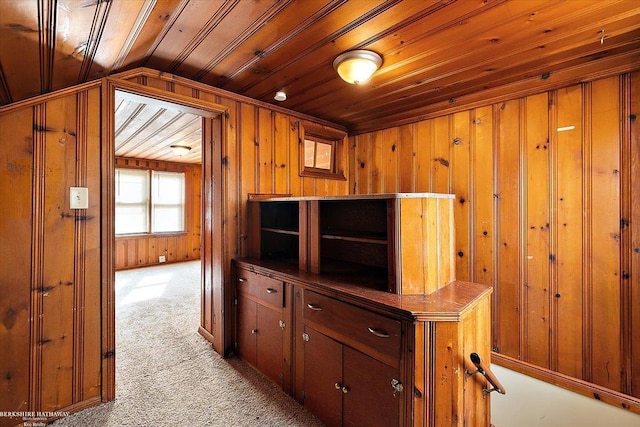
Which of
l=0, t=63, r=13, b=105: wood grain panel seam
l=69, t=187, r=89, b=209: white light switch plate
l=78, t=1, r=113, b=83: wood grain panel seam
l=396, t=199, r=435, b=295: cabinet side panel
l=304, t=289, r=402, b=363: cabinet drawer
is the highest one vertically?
l=78, t=1, r=113, b=83: wood grain panel seam

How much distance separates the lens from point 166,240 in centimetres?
627

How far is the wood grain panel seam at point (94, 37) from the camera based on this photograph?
1.12 metres

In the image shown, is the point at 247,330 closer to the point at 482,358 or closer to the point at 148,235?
the point at 482,358

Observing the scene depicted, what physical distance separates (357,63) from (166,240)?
6.04 meters

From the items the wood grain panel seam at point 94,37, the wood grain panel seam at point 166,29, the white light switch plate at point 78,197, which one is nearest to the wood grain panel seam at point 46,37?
the wood grain panel seam at point 94,37

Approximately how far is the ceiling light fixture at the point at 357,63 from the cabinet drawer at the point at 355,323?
147cm

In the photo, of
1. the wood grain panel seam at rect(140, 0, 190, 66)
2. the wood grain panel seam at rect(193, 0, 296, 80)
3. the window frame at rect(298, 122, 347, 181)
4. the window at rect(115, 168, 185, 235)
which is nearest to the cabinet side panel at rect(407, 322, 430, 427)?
the wood grain panel seam at rect(193, 0, 296, 80)

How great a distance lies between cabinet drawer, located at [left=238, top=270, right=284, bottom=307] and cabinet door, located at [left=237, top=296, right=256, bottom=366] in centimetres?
10

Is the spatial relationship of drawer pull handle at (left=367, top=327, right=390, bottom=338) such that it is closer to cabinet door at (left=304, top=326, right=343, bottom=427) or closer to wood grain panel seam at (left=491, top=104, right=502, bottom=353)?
cabinet door at (left=304, top=326, right=343, bottom=427)

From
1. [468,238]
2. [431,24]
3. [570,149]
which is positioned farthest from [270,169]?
[570,149]

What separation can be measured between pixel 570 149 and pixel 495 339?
1676 millimetres

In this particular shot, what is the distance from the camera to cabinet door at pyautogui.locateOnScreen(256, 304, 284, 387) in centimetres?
200

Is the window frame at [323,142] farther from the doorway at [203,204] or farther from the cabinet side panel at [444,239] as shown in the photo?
the cabinet side panel at [444,239]

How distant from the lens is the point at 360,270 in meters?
2.05
